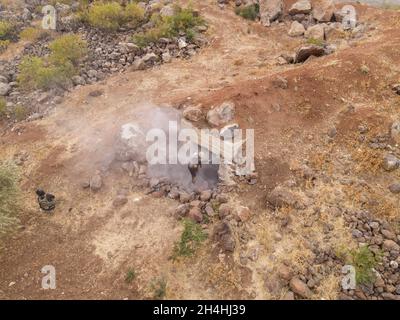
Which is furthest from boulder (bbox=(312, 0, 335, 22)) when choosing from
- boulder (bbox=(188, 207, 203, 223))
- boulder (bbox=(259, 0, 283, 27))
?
boulder (bbox=(188, 207, 203, 223))

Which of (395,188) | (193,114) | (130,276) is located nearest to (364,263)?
(395,188)

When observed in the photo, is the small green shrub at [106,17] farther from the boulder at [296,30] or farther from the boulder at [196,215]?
the boulder at [196,215]

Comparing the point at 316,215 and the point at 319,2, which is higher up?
the point at 319,2

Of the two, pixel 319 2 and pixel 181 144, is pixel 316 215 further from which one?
pixel 319 2

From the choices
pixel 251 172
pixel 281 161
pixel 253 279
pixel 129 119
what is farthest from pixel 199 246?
pixel 129 119

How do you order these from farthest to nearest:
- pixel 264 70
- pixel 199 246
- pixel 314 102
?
pixel 264 70
pixel 314 102
pixel 199 246

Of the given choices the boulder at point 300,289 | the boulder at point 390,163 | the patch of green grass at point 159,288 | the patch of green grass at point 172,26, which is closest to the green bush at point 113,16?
the patch of green grass at point 172,26

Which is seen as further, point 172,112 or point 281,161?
point 172,112

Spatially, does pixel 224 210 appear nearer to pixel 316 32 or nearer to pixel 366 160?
pixel 366 160

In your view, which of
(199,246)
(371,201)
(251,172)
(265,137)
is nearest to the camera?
(199,246)
